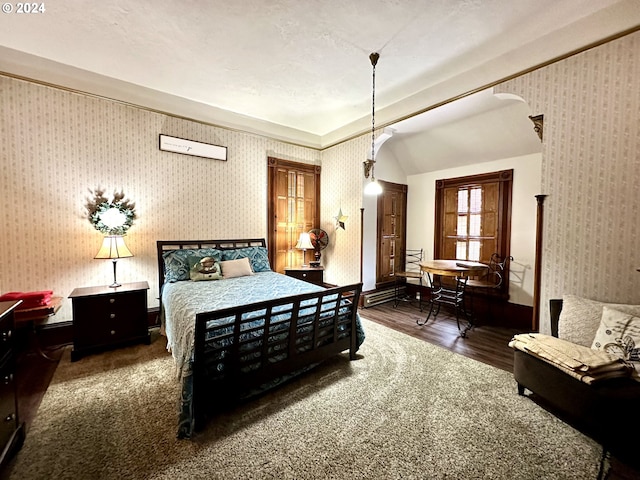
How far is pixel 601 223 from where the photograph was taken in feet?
7.47

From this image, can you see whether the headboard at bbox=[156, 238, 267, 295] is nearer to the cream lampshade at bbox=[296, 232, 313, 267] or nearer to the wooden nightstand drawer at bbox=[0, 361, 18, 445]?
the cream lampshade at bbox=[296, 232, 313, 267]

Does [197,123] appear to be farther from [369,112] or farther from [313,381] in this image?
[313,381]

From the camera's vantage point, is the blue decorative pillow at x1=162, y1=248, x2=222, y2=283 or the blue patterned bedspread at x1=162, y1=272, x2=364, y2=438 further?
the blue decorative pillow at x1=162, y1=248, x2=222, y2=283

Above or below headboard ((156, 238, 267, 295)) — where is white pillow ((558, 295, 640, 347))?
below

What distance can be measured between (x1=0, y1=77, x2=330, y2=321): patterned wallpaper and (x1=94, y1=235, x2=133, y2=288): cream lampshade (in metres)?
0.38

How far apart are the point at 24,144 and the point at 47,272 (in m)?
1.43

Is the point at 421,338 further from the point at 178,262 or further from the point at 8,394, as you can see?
the point at 8,394

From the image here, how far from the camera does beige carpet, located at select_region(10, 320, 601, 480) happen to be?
1530 millimetres

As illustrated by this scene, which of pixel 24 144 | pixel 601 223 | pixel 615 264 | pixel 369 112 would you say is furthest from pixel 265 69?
pixel 615 264

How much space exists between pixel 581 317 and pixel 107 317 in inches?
176

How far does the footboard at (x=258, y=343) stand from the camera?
1.84m

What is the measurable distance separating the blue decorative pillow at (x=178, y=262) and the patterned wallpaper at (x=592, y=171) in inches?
157

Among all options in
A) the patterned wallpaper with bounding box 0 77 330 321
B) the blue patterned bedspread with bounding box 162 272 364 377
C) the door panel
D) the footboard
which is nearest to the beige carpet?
the footboard

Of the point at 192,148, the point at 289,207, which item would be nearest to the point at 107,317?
the point at 192,148
